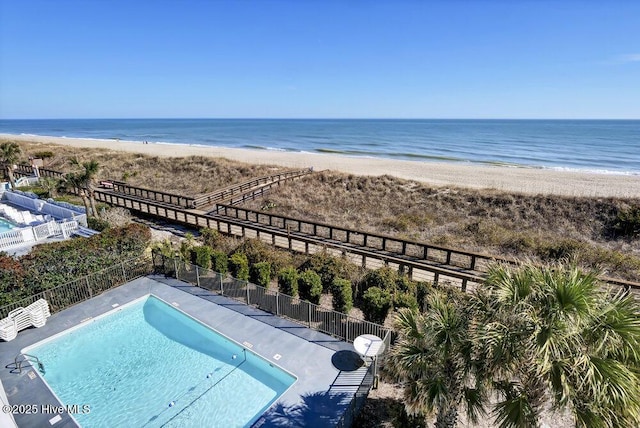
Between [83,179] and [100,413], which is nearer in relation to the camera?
[100,413]

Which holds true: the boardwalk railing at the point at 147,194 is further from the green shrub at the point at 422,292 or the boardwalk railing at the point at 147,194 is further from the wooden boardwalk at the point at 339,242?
the green shrub at the point at 422,292

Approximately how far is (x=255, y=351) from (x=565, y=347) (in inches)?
291

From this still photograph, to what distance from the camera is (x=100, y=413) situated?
25.7ft

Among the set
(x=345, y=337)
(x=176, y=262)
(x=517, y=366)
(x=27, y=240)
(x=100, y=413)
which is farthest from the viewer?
(x=27, y=240)

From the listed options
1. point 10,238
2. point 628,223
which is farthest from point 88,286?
point 628,223

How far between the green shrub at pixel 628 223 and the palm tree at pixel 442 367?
59.2ft

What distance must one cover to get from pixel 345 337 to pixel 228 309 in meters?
4.16

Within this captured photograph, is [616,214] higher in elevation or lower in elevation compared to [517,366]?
lower

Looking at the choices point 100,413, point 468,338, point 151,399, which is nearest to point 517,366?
point 468,338

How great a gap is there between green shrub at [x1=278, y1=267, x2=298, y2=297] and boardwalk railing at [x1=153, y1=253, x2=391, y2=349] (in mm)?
332

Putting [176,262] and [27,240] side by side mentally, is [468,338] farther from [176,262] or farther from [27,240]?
[27,240]

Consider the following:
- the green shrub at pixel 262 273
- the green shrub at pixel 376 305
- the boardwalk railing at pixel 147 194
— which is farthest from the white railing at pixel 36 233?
→ the green shrub at pixel 376 305

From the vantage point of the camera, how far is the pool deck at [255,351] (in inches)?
292

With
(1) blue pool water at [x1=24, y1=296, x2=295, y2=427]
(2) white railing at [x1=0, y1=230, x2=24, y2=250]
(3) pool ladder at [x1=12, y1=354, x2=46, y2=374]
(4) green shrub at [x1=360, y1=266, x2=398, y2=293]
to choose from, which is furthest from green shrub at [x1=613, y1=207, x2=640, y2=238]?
(2) white railing at [x1=0, y1=230, x2=24, y2=250]
